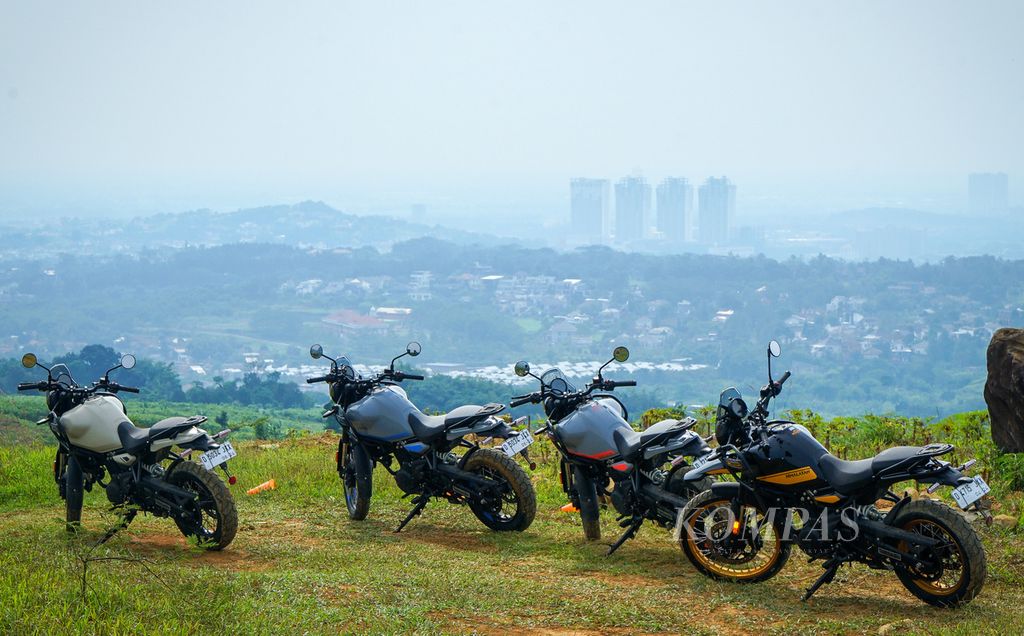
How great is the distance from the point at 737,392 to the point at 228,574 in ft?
11.4

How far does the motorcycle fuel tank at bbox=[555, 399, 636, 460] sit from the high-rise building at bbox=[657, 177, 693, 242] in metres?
117

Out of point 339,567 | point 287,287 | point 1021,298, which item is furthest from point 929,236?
point 339,567

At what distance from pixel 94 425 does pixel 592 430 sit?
12.8 ft

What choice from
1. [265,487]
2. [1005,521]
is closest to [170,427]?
[265,487]

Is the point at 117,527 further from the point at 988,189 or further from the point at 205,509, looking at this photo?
the point at 988,189

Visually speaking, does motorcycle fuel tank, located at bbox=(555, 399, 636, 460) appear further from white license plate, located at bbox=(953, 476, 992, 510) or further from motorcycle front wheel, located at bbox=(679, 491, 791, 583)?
white license plate, located at bbox=(953, 476, 992, 510)

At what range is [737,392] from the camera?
7.42m

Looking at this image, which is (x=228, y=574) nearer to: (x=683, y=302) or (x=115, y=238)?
(x=683, y=302)

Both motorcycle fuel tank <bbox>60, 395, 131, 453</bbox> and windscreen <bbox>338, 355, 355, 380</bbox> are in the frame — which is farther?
windscreen <bbox>338, 355, 355, 380</bbox>

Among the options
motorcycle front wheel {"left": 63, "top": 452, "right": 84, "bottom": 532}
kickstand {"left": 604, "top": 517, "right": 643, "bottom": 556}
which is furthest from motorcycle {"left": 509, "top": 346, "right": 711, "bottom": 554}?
motorcycle front wheel {"left": 63, "top": 452, "right": 84, "bottom": 532}

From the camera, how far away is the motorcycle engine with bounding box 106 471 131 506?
8656 millimetres

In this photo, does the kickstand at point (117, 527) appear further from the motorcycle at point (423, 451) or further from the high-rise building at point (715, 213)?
the high-rise building at point (715, 213)


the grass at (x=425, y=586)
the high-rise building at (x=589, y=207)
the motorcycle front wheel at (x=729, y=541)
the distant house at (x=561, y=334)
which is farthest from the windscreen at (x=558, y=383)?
the high-rise building at (x=589, y=207)

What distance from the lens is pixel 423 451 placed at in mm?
9336
